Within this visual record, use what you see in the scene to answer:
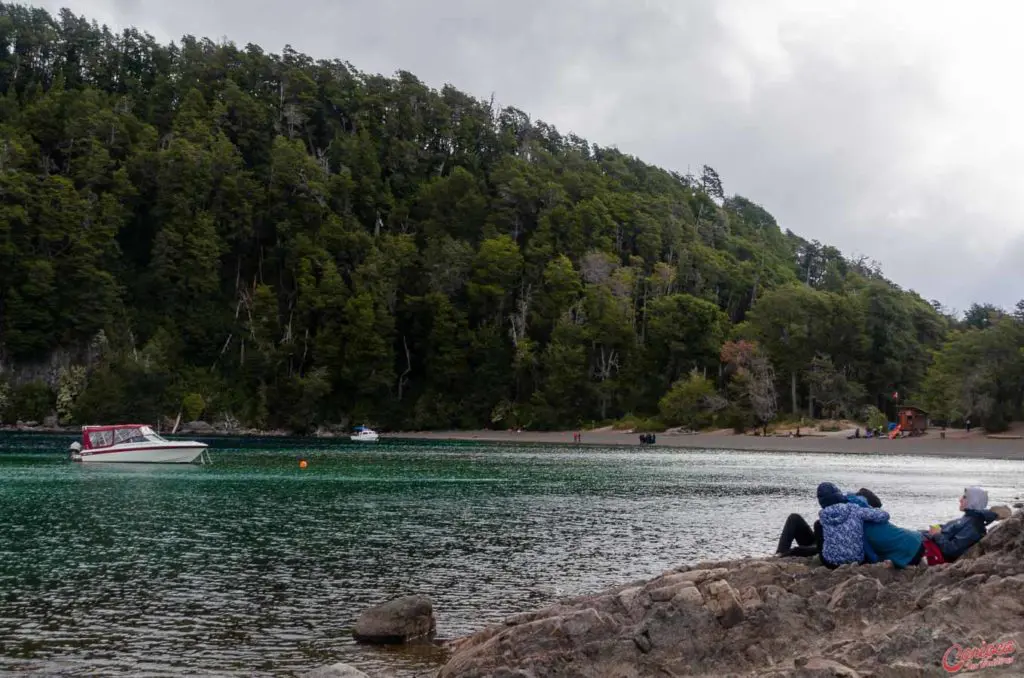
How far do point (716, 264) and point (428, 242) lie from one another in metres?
42.5

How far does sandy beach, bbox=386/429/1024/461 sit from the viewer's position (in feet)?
237

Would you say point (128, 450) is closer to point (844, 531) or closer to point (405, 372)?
point (844, 531)

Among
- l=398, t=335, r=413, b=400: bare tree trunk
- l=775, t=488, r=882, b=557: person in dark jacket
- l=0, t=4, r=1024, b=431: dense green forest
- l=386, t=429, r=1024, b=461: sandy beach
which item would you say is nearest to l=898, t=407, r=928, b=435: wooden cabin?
l=386, t=429, r=1024, b=461: sandy beach

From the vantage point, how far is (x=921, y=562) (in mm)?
11750

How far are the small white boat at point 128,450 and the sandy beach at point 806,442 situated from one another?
148 feet

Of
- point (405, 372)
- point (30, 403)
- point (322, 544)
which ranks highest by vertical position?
point (405, 372)

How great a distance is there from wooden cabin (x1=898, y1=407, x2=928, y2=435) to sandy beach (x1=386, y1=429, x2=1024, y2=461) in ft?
4.45

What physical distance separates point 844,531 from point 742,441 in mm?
79279

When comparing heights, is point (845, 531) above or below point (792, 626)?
above

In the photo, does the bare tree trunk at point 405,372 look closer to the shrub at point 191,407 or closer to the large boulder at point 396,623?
the shrub at point 191,407

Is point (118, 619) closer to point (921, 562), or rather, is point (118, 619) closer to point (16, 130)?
point (921, 562)

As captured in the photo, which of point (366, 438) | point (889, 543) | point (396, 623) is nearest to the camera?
point (889, 543)

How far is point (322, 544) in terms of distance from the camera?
79.3ft

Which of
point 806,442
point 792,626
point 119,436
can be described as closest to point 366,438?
point 119,436
